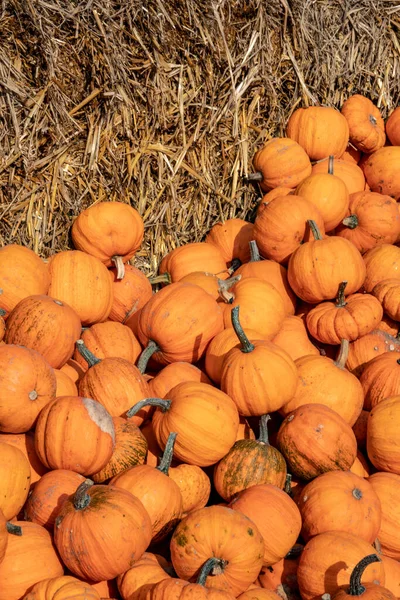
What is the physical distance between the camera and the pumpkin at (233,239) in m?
5.05

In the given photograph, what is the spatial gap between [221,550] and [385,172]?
3.94 m

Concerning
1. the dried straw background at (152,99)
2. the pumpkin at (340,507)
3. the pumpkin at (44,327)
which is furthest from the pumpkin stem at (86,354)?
the pumpkin at (340,507)

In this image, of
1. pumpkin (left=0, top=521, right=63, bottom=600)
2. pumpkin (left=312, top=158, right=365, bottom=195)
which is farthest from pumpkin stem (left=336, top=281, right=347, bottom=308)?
pumpkin (left=0, top=521, right=63, bottom=600)

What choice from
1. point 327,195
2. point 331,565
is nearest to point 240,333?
point 331,565

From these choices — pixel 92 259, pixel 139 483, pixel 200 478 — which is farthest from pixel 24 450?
pixel 92 259

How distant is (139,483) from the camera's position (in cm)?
286

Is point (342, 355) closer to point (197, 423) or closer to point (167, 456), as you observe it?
point (197, 423)

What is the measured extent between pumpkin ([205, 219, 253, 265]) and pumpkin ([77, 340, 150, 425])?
1870mm

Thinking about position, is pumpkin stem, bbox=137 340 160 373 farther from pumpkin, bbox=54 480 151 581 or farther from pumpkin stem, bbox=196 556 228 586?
pumpkin stem, bbox=196 556 228 586

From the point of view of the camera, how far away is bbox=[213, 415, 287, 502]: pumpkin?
316 cm

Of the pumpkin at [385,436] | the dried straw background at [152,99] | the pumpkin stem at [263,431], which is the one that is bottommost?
the pumpkin at [385,436]

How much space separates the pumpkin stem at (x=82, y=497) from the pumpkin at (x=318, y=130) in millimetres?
3812

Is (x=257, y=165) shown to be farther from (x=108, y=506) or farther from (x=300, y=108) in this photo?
(x=108, y=506)

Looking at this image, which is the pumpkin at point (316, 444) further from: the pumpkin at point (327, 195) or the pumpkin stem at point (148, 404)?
the pumpkin at point (327, 195)
